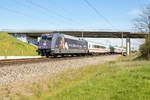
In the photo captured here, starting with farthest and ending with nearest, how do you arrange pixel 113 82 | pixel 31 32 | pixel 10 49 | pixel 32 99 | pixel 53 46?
1. pixel 31 32
2. pixel 10 49
3. pixel 53 46
4. pixel 113 82
5. pixel 32 99

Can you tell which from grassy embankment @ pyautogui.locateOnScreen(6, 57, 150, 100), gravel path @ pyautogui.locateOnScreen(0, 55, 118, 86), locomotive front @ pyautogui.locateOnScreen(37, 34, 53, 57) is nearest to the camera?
grassy embankment @ pyautogui.locateOnScreen(6, 57, 150, 100)

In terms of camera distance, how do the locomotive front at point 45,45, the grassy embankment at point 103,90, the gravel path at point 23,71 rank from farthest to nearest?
the locomotive front at point 45,45, the gravel path at point 23,71, the grassy embankment at point 103,90

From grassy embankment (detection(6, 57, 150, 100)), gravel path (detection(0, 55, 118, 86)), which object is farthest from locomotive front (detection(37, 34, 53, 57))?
grassy embankment (detection(6, 57, 150, 100))

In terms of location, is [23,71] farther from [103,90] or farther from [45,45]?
[45,45]

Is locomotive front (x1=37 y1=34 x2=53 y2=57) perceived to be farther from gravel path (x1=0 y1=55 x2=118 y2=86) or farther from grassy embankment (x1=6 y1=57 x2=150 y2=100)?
grassy embankment (x1=6 y1=57 x2=150 y2=100)

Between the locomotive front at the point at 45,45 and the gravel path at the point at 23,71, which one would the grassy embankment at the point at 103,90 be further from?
Answer: the locomotive front at the point at 45,45

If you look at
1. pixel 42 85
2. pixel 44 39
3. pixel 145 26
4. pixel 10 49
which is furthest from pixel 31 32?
pixel 42 85

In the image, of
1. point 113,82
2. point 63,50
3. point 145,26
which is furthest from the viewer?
point 145,26

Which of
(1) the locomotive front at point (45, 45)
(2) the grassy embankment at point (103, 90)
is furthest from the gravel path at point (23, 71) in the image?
(1) the locomotive front at point (45, 45)

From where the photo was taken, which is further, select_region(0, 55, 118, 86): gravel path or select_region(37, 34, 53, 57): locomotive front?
select_region(37, 34, 53, 57): locomotive front

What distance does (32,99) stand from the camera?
796 centimetres

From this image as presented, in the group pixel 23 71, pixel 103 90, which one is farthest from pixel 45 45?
pixel 103 90

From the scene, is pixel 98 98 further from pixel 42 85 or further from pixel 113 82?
pixel 42 85

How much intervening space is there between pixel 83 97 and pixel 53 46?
22.5 m
